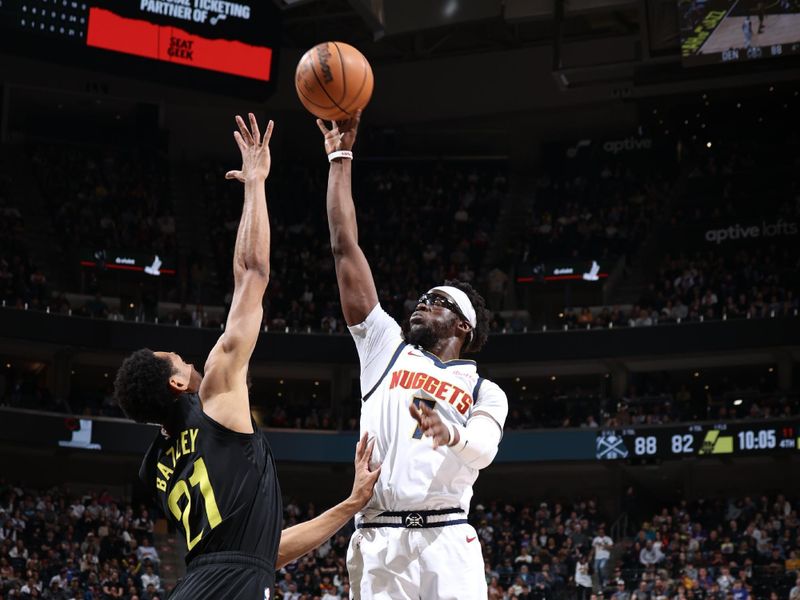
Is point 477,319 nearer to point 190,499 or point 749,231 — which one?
point 190,499

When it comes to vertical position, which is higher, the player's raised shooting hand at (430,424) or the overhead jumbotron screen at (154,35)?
the overhead jumbotron screen at (154,35)

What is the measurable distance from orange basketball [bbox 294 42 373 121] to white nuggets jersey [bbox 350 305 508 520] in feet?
4.07

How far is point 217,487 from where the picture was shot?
4695mm

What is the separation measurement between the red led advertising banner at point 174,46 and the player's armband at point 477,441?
2676 cm

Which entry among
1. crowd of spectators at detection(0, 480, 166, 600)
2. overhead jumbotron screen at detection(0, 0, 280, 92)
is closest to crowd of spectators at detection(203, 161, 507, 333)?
overhead jumbotron screen at detection(0, 0, 280, 92)

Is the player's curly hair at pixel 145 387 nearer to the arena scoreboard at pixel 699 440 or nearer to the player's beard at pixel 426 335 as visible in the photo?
the player's beard at pixel 426 335

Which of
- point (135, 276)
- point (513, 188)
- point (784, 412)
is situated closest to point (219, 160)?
point (135, 276)

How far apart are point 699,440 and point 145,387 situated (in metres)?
27.5

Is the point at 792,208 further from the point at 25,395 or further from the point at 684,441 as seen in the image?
the point at 25,395

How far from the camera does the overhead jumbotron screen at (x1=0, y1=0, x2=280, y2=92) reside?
29703 millimetres

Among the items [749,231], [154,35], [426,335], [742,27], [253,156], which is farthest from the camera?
[749,231]

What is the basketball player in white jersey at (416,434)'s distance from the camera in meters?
5.71

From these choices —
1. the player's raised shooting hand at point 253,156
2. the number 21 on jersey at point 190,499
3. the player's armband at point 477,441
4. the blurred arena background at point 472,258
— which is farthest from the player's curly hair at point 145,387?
the blurred arena background at point 472,258

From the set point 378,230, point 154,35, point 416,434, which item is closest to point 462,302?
point 416,434
